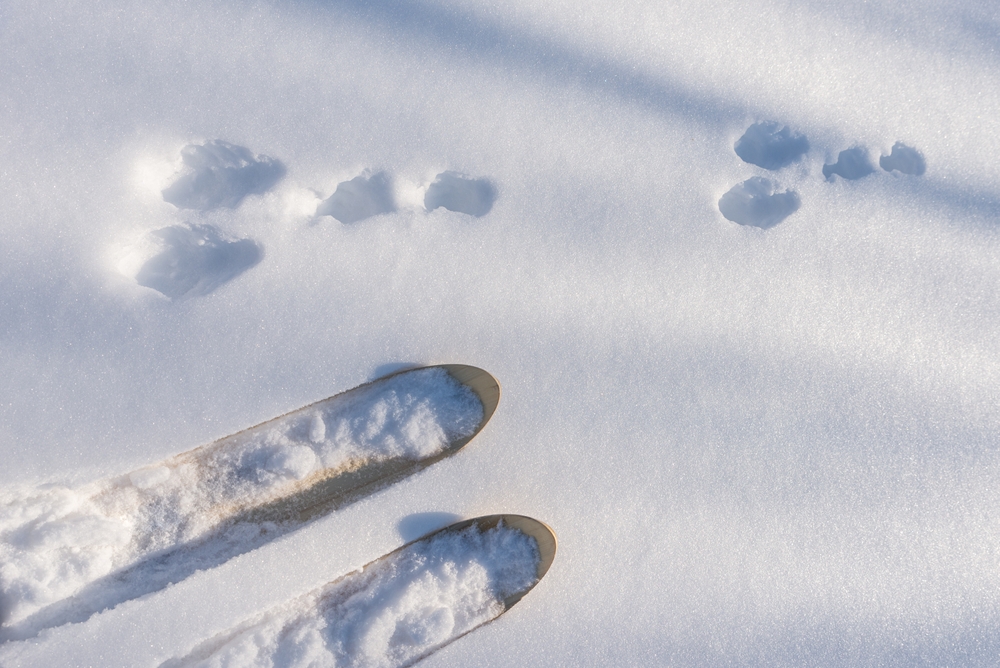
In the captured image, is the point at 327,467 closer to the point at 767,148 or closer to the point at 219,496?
the point at 219,496

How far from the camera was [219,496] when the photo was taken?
1.03m

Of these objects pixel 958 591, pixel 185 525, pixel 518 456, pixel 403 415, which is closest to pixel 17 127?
pixel 185 525

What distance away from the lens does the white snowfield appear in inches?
38.7

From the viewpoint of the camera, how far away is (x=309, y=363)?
3.54ft

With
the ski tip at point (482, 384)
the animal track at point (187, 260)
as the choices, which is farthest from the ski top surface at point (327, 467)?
the animal track at point (187, 260)

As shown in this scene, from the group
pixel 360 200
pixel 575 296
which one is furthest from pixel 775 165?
pixel 360 200

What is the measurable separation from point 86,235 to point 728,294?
4.57 feet

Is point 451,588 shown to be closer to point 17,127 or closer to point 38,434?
point 38,434

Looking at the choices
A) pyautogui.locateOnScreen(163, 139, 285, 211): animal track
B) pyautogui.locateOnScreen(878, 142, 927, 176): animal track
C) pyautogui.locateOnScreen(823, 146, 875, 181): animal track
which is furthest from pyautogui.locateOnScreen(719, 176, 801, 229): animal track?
pyautogui.locateOnScreen(163, 139, 285, 211): animal track

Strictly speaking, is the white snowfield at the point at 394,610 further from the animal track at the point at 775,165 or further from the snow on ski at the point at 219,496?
the animal track at the point at 775,165

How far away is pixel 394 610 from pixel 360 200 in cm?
85

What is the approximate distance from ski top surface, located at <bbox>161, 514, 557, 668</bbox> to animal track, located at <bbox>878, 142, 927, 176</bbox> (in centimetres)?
116

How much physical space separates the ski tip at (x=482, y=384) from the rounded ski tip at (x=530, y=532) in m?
0.20

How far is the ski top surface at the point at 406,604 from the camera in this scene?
0.98m
